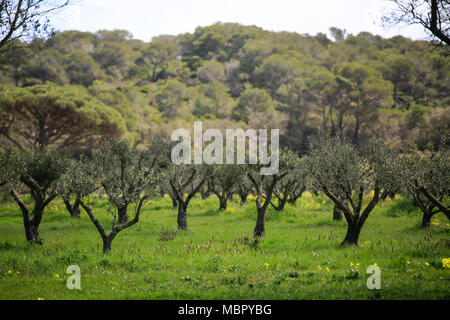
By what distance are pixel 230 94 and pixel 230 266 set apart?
104 meters

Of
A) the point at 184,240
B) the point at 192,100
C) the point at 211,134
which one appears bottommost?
the point at 184,240

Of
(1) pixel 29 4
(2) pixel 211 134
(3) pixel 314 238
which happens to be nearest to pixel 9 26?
(1) pixel 29 4

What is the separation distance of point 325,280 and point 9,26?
49.6ft

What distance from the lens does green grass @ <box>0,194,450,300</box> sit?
33.2 feet

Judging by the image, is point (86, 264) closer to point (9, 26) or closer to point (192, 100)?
point (9, 26)

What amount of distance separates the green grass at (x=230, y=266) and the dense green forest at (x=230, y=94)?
7935 mm

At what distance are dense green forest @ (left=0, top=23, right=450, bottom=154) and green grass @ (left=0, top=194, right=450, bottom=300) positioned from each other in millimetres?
7935

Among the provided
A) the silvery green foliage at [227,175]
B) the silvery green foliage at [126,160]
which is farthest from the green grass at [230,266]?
the silvery green foliage at [227,175]

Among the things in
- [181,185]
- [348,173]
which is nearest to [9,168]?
[181,185]

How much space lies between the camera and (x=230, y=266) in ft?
42.1

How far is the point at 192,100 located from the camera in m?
103

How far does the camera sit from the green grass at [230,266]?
10117 mm

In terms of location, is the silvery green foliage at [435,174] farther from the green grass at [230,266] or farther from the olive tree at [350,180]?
the green grass at [230,266]

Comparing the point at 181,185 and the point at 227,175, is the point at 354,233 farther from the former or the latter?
the point at 227,175
